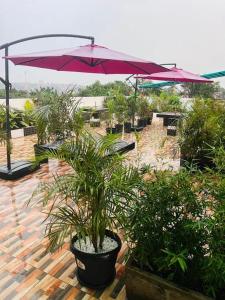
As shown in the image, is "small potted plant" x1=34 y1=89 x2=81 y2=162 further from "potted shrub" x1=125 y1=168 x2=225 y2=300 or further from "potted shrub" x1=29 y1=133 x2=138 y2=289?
"potted shrub" x1=125 y1=168 x2=225 y2=300

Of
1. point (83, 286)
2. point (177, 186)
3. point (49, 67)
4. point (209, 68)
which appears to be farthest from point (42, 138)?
point (209, 68)

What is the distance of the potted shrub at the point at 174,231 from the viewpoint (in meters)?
1.87

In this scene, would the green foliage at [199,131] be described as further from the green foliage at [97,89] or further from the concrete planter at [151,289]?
the green foliage at [97,89]

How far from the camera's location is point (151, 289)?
201cm

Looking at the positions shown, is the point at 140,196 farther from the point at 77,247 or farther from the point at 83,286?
the point at 83,286

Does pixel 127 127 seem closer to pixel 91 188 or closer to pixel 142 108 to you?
pixel 142 108

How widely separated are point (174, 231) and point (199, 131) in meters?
3.72

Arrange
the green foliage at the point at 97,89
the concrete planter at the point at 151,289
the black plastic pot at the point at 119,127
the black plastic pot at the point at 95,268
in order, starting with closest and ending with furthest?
1. the concrete planter at the point at 151,289
2. the black plastic pot at the point at 95,268
3. the black plastic pot at the point at 119,127
4. the green foliage at the point at 97,89

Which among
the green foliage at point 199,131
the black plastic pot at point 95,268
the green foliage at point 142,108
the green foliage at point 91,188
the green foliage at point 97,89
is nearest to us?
the green foliage at point 91,188

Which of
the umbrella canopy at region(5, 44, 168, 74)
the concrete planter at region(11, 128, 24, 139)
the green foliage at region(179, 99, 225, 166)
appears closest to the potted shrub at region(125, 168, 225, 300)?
the umbrella canopy at region(5, 44, 168, 74)

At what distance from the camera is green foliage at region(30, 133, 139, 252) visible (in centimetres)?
204

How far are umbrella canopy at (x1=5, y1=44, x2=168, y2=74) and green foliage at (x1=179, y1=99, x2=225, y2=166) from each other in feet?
6.10

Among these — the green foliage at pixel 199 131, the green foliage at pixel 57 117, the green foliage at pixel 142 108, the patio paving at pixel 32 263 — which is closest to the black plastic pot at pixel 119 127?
the green foliage at pixel 142 108

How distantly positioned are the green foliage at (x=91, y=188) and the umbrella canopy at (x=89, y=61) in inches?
48.4
